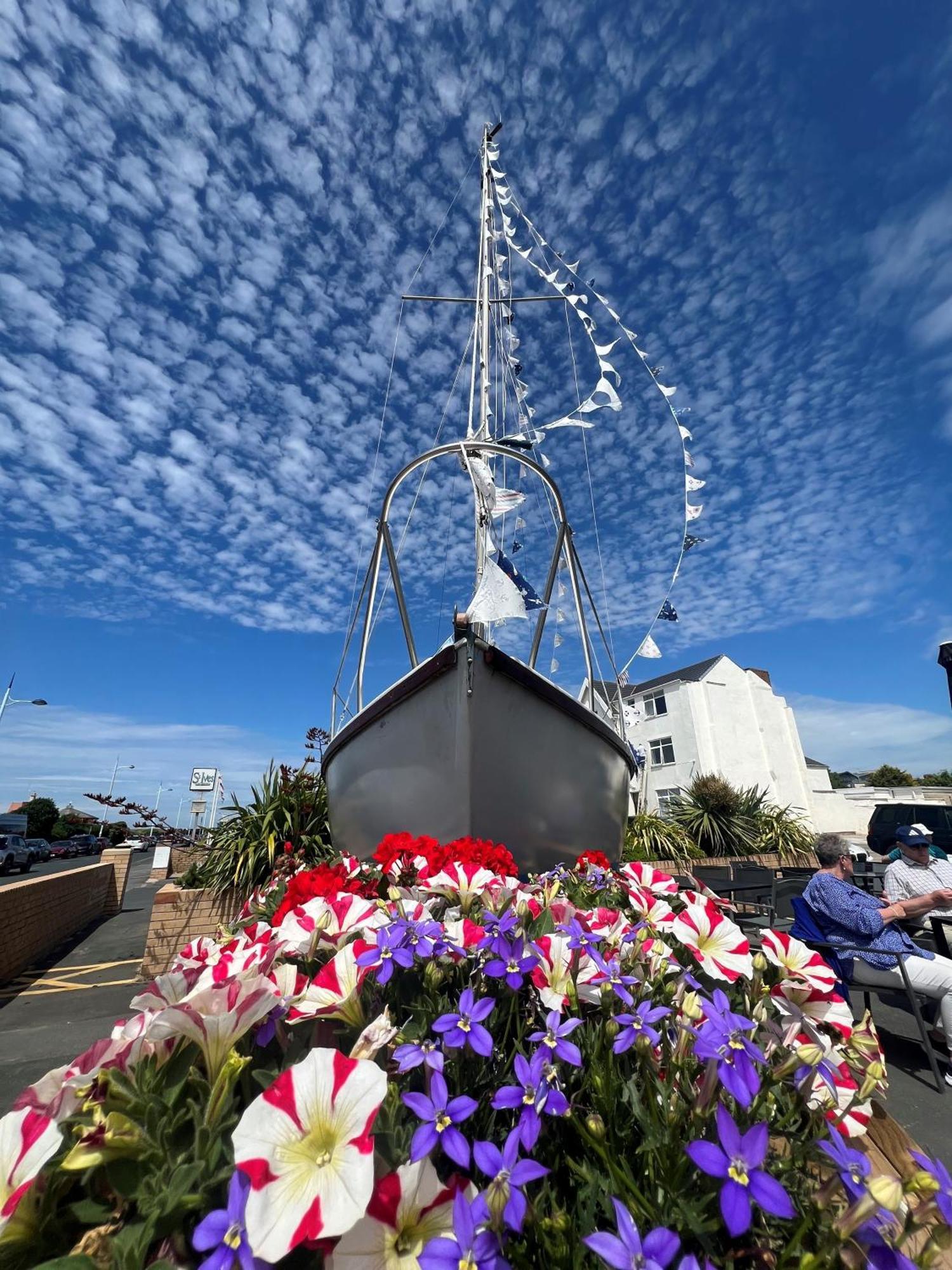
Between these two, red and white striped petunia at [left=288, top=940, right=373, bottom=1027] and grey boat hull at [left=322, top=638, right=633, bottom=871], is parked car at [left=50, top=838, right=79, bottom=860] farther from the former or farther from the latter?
red and white striped petunia at [left=288, top=940, right=373, bottom=1027]

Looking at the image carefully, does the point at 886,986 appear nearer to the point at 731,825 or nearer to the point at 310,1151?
the point at 310,1151

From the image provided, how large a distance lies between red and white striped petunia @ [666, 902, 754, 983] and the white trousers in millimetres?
2999

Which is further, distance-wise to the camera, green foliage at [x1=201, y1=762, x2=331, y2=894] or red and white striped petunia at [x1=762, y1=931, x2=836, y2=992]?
green foliage at [x1=201, y1=762, x2=331, y2=894]

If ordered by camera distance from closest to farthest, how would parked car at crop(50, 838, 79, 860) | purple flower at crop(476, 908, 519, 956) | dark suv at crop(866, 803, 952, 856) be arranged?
purple flower at crop(476, 908, 519, 956) → dark suv at crop(866, 803, 952, 856) → parked car at crop(50, 838, 79, 860)

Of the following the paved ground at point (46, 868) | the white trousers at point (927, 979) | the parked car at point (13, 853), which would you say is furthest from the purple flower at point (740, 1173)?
the parked car at point (13, 853)

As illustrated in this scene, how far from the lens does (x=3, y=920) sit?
669 cm

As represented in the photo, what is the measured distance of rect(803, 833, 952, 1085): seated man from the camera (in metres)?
→ 3.16

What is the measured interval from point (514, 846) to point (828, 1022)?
3.22 m

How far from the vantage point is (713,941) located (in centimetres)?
118

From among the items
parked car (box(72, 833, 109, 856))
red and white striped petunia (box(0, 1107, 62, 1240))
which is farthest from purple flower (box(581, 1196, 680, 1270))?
parked car (box(72, 833, 109, 856))

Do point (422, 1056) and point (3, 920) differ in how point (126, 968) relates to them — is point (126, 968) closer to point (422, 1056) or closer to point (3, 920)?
point (3, 920)

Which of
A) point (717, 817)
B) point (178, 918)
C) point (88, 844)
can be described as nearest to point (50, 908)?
point (178, 918)

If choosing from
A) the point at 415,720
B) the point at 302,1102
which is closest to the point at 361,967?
the point at 302,1102

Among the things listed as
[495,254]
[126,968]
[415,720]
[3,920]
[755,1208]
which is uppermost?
[495,254]
